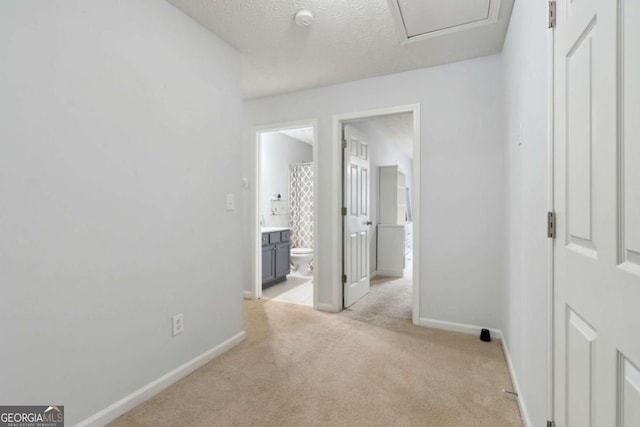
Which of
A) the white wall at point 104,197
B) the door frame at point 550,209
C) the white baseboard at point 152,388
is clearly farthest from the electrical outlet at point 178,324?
the door frame at point 550,209

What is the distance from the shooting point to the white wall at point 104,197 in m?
1.30

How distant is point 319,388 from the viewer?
1.90m

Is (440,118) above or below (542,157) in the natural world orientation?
above

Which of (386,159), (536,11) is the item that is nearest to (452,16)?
(536,11)

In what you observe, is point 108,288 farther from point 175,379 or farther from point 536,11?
point 536,11

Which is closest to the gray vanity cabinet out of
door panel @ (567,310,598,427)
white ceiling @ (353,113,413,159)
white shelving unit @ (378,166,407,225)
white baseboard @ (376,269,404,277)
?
white baseboard @ (376,269,404,277)

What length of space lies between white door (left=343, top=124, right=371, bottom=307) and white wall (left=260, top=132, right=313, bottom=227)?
1.94 meters

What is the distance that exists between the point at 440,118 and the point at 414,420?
239 cm

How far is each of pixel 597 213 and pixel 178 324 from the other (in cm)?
218

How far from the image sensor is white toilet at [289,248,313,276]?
5.05 meters

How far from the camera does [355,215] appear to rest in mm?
3584

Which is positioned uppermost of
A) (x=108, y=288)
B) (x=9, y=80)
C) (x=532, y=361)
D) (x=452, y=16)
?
(x=452, y=16)

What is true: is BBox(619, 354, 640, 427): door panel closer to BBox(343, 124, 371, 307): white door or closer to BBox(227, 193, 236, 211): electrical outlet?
BBox(227, 193, 236, 211): electrical outlet
